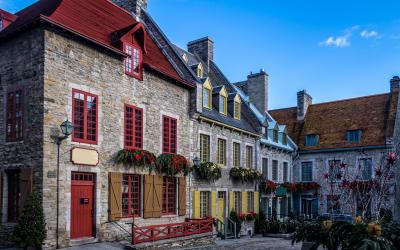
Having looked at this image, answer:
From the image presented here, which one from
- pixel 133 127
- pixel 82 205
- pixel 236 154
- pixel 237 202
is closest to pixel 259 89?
pixel 236 154

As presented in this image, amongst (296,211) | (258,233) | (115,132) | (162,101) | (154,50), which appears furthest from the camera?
(296,211)

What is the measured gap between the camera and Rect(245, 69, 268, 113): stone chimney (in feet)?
94.1

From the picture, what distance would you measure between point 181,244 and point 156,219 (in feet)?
4.74

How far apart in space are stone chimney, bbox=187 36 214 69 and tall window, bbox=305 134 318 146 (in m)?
9.61

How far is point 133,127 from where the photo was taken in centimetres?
1600

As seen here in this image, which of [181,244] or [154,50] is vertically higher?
[154,50]

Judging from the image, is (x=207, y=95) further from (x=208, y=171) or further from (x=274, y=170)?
(x=274, y=170)

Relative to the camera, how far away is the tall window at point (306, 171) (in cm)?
3022

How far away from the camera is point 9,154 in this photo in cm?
1345

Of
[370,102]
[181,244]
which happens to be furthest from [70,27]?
[370,102]

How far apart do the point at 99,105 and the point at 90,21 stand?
337 centimetres

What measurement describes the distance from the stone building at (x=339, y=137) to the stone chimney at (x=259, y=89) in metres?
4.69

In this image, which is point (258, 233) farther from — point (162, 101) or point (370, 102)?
point (370, 102)

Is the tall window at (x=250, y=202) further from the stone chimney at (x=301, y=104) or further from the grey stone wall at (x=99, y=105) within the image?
the stone chimney at (x=301, y=104)
